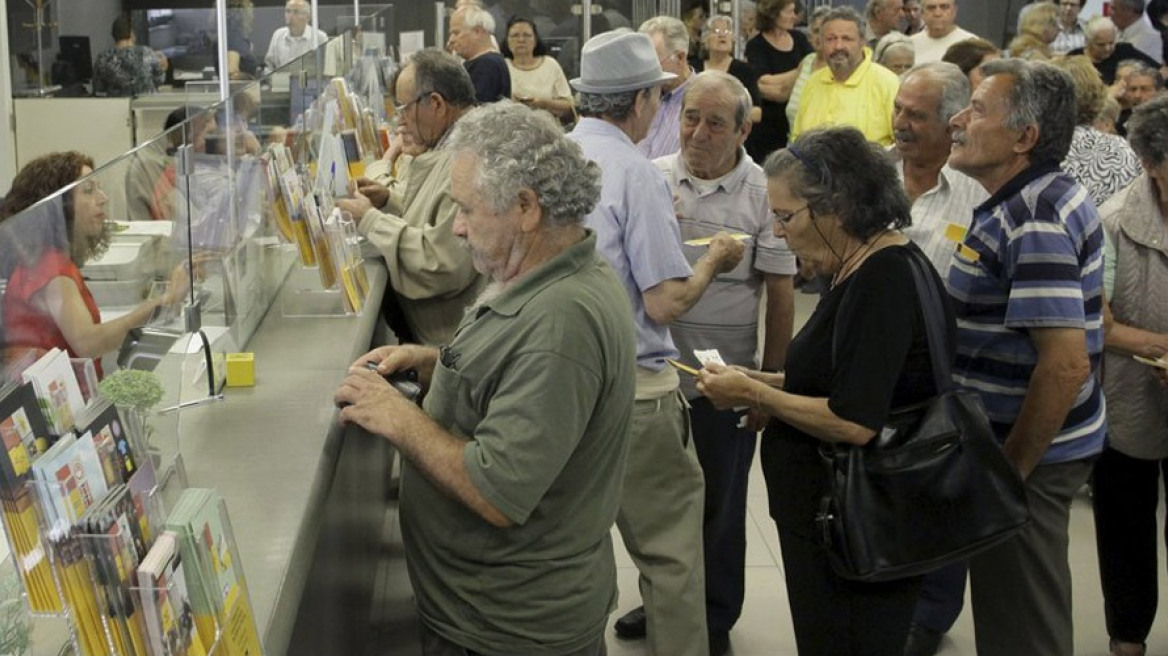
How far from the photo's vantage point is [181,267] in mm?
2709

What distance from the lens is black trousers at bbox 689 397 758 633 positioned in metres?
3.83

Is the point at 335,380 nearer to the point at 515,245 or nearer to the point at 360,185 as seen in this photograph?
the point at 515,245

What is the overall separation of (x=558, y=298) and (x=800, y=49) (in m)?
6.53

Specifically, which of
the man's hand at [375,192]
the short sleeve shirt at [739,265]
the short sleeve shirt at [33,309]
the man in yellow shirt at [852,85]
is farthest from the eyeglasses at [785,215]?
the man in yellow shirt at [852,85]

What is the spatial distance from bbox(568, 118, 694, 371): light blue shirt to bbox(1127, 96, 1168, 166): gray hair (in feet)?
3.88

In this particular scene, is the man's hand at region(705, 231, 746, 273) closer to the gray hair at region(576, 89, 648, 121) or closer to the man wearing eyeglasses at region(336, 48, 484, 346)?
the gray hair at region(576, 89, 648, 121)

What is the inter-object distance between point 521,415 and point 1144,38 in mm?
9063

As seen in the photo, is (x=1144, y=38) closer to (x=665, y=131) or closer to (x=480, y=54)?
(x=480, y=54)

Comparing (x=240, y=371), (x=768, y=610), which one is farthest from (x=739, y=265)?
(x=240, y=371)

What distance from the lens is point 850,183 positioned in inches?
106

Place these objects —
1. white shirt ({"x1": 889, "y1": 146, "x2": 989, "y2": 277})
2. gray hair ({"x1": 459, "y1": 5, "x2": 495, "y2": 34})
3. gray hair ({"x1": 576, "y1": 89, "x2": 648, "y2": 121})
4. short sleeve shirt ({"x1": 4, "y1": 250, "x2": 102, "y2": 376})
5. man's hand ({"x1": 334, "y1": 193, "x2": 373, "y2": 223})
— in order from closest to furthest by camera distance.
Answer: short sleeve shirt ({"x1": 4, "y1": 250, "x2": 102, "y2": 376}) → gray hair ({"x1": 576, "y1": 89, "x2": 648, "y2": 121}) → white shirt ({"x1": 889, "y1": 146, "x2": 989, "y2": 277}) → man's hand ({"x1": 334, "y1": 193, "x2": 373, "y2": 223}) → gray hair ({"x1": 459, "y1": 5, "x2": 495, "y2": 34})

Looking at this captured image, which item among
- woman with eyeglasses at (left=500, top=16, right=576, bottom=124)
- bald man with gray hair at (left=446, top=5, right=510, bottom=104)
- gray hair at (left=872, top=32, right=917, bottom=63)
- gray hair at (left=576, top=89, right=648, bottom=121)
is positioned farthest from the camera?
woman with eyeglasses at (left=500, top=16, right=576, bottom=124)

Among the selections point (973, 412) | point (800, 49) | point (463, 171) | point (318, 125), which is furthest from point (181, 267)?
point (800, 49)

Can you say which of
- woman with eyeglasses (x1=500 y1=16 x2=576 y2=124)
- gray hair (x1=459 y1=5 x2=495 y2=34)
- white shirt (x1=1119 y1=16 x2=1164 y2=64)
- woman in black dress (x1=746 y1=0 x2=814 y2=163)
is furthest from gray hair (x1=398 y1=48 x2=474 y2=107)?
white shirt (x1=1119 y1=16 x2=1164 y2=64)
